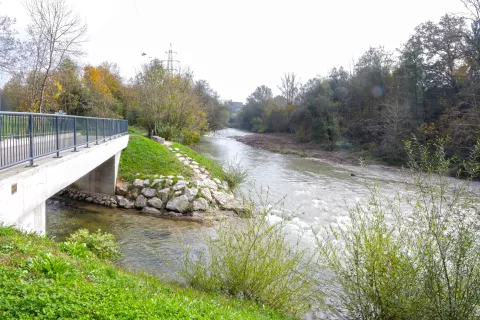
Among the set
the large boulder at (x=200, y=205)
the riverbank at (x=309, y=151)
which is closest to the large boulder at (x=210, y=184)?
the large boulder at (x=200, y=205)

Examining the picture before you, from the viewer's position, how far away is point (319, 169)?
2588cm

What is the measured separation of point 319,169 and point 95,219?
1814 cm

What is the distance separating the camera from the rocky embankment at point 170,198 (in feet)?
44.7

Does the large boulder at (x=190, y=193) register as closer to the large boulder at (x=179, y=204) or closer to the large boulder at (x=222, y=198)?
the large boulder at (x=179, y=204)

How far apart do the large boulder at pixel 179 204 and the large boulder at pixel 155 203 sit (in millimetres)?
406

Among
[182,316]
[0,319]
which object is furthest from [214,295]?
[0,319]

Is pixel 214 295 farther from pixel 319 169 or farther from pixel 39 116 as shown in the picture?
pixel 319 169

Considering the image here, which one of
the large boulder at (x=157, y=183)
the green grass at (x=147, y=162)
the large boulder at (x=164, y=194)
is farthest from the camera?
the green grass at (x=147, y=162)

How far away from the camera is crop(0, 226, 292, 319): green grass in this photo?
323 cm

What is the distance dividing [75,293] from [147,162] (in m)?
14.4

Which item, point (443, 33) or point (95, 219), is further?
point (443, 33)

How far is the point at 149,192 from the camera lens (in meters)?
14.6

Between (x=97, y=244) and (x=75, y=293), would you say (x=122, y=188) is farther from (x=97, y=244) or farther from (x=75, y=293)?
(x=75, y=293)

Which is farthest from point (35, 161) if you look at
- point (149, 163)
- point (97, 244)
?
point (149, 163)
